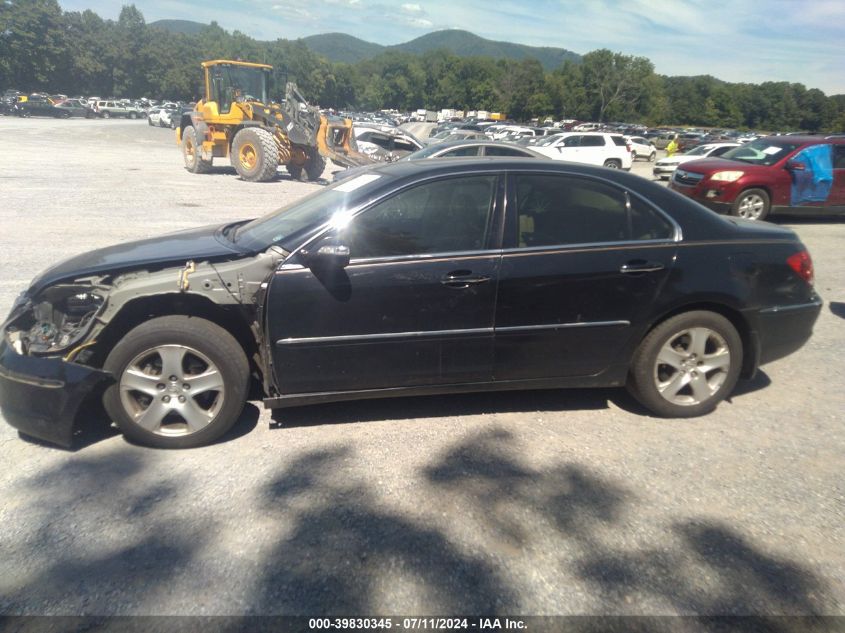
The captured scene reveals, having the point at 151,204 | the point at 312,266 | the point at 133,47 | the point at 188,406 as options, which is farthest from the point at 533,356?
the point at 133,47

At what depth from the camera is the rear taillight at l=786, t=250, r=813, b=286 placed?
4.35m

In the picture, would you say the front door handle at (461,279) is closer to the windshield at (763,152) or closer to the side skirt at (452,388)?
the side skirt at (452,388)

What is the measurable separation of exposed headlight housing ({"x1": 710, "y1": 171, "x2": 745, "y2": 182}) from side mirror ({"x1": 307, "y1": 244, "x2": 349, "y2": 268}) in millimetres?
10364

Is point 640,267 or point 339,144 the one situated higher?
point 339,144

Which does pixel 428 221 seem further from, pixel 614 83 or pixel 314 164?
pixel 614 83

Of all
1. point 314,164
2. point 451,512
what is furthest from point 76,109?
point 451,512

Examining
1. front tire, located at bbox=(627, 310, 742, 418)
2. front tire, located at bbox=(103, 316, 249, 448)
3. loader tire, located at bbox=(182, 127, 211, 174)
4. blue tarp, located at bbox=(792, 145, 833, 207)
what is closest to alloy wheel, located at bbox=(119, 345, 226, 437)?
front tire, located at bbox=(103, 316, 249, 448)

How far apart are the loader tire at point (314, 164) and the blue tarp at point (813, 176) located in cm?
1199

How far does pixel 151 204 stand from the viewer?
12414 mm

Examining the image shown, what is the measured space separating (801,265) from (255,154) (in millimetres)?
15683

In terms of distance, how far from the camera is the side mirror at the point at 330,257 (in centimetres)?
359

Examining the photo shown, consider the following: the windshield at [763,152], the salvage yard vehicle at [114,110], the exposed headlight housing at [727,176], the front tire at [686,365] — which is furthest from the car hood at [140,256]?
the salvage yard vehicle at [114,110]

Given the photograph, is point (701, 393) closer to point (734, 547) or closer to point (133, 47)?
point (734, 547)

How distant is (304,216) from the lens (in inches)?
163
